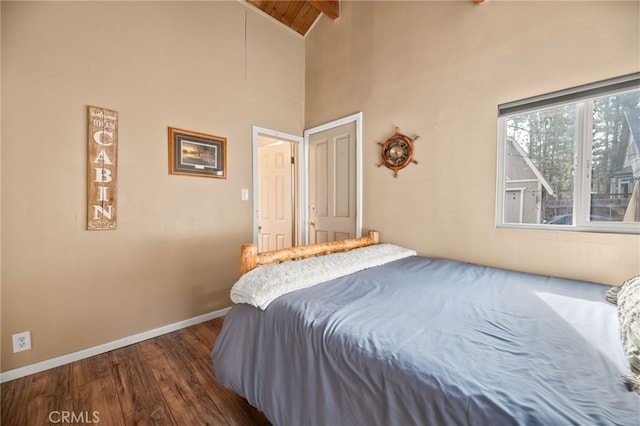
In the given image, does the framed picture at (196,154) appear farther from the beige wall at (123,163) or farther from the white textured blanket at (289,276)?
the white textured blanket at (289,276)

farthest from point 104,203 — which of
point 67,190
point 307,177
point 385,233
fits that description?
point 385,233

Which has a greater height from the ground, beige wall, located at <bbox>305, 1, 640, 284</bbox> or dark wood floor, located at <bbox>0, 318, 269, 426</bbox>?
beige wall, located at <bbox>305, 1, 640, 284</bbox>

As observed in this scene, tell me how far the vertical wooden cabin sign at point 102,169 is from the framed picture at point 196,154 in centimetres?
43

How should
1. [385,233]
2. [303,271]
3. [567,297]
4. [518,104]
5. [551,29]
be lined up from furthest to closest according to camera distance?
1. [385,233]
2. [518,104]
3. [551,29]
4. [303,271]
5. [567,297]

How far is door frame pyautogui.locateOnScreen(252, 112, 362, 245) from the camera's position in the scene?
285 centimetres

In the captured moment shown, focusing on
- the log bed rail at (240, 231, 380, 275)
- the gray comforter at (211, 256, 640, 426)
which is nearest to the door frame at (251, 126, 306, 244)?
the log bed rail at (240, 231, 380, 275)

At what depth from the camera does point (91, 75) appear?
1968 millimetres

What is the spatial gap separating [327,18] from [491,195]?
9.66 feet

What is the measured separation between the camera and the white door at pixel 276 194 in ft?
11.6

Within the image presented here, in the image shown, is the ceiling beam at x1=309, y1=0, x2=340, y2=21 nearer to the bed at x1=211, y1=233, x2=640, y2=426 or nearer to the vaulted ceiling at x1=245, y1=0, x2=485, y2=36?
the vaulted ceiling at x1=245, y1=0, x2=485, y2=36

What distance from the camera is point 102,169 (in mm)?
1998

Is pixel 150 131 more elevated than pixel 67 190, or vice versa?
pixel 150 131

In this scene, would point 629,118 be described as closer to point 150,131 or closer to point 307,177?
point 307,177

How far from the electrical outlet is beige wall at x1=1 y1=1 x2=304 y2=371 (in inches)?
1.1
